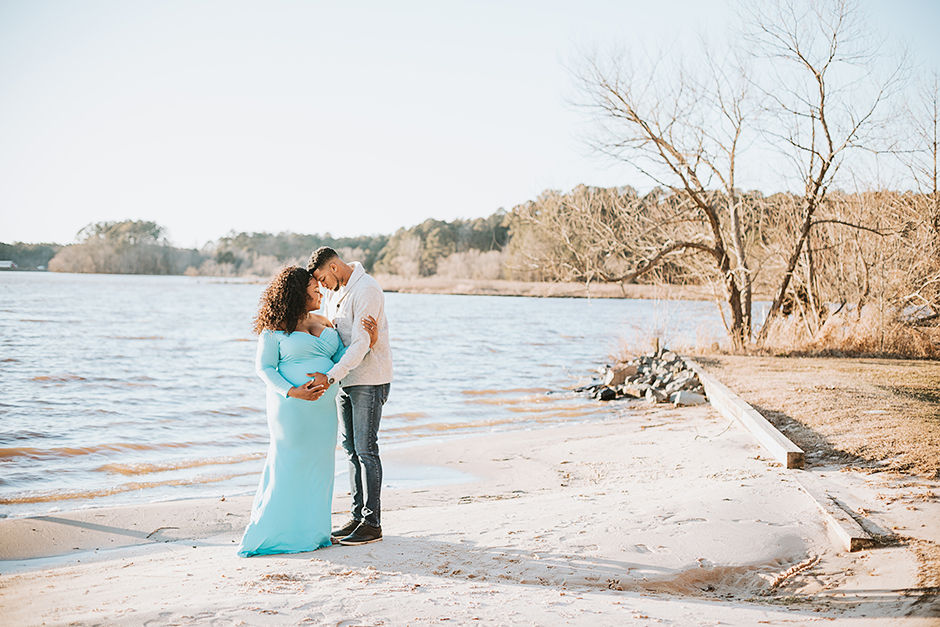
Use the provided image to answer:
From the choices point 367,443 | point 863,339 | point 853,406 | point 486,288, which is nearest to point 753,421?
point 853,406

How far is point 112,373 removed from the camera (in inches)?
690

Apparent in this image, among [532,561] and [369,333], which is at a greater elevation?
[369,333]

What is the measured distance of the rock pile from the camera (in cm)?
1292

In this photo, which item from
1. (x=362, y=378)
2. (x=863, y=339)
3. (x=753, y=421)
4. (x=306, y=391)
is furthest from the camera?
(x=863, y=339)

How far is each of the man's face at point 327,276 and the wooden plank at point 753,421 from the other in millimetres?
4686

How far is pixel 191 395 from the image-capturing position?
48.0 ft

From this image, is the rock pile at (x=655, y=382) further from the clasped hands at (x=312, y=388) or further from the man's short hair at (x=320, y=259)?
the clasped hands at (x=312, y=388)

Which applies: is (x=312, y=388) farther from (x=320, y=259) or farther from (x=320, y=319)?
(x=320, y=259)

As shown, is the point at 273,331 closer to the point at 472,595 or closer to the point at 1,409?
the point at 472,595

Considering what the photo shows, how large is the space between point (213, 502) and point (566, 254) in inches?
462

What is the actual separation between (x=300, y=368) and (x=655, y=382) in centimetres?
1098

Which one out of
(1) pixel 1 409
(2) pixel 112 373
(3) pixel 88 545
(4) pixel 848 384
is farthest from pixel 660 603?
(2) pixel 112 373

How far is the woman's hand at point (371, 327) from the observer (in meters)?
5.03

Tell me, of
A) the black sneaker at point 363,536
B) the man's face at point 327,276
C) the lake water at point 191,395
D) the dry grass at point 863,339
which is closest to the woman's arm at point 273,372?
the man's face at point 327,276
